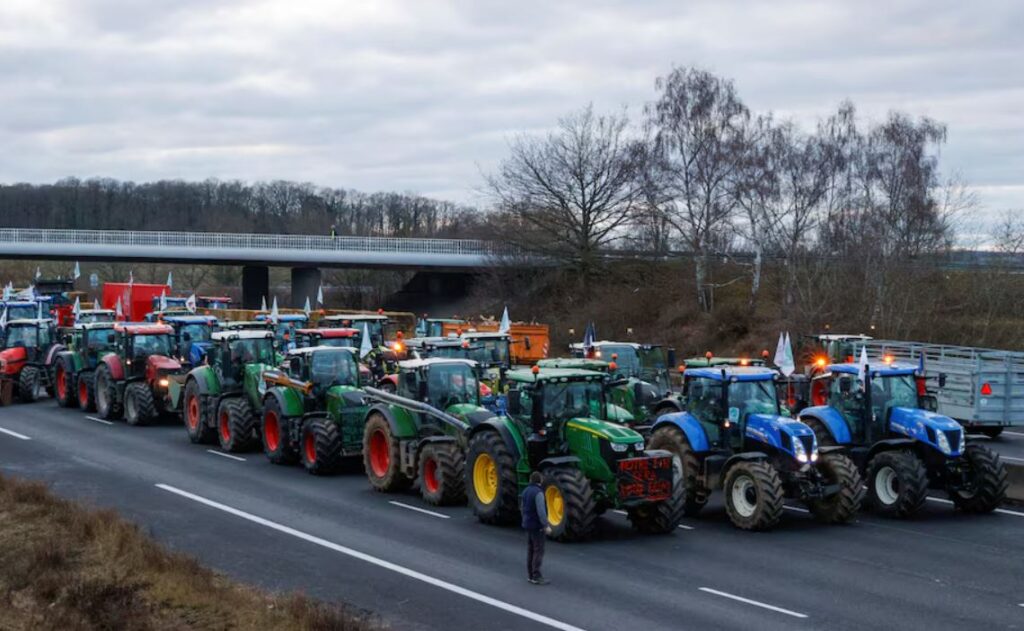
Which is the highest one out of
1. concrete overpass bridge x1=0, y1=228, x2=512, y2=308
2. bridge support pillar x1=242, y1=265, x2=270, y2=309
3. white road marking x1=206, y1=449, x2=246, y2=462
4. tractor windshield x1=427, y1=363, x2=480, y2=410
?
concrete overpass bridge x1=0, y1=228, x2=512, y2=308

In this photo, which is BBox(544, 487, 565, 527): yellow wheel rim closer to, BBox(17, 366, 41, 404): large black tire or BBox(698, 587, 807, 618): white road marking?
BBox(698, 587, 807, 618): white road marking

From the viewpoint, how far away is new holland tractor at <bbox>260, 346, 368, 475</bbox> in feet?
69.8

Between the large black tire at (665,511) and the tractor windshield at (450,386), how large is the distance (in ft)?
14.2

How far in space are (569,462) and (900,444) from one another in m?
5.28

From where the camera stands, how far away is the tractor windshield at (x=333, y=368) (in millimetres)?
22266

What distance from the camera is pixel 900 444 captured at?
17656mm

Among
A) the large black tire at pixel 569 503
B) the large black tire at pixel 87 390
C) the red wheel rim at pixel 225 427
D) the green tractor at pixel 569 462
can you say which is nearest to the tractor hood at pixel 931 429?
the green tractor at pixel 569 462

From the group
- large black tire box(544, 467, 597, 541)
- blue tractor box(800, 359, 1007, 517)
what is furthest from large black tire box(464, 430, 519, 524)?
blue tractor box(800, 359, 1007, 517)

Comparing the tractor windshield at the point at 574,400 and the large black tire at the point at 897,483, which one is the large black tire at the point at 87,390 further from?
the large black tire at the point at 897,483

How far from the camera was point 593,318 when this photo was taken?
177 feet

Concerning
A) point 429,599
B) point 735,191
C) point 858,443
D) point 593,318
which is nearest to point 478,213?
point 593,318

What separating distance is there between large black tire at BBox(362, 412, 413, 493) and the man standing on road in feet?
18.2

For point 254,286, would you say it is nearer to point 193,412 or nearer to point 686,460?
point 193,412

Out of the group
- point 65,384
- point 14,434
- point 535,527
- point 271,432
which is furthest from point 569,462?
point 65,384
